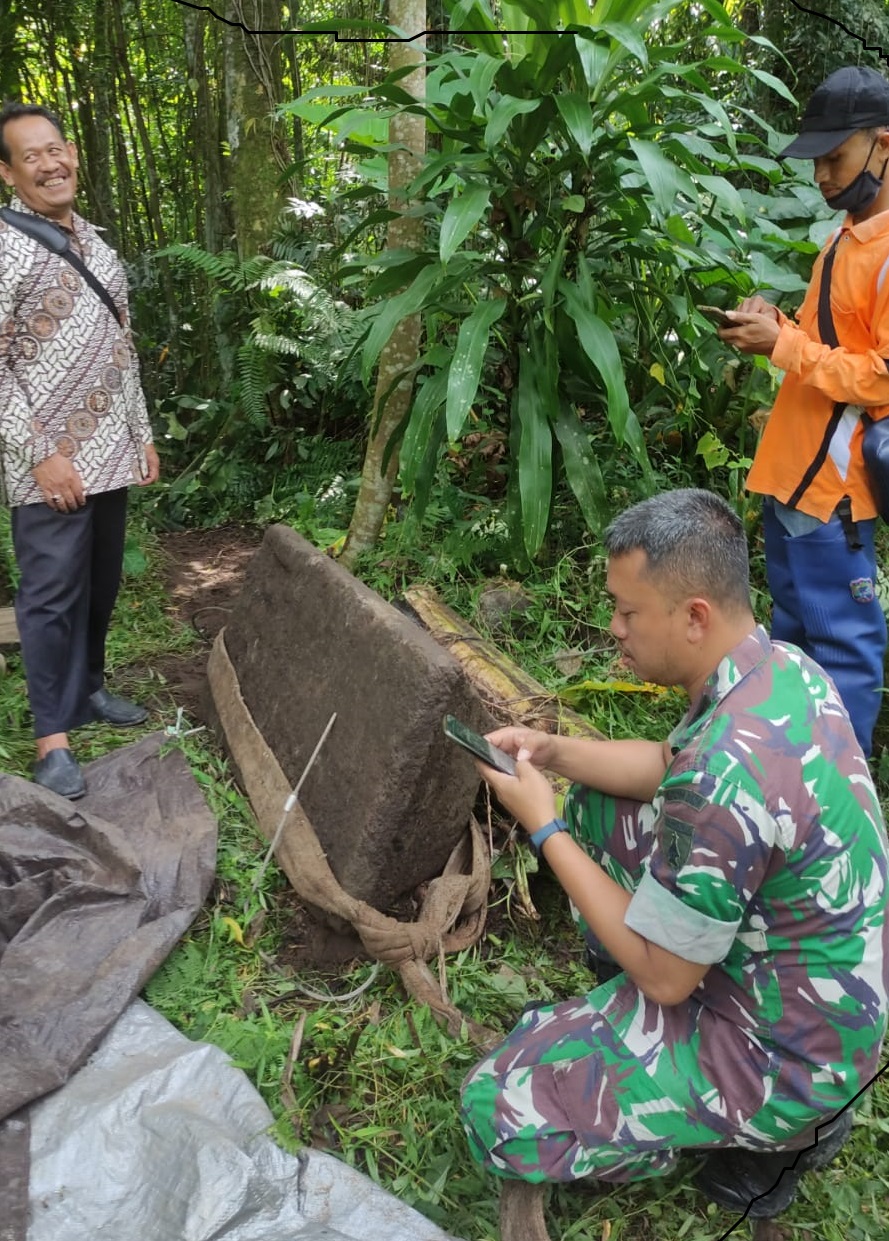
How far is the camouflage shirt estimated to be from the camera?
4.46 feet

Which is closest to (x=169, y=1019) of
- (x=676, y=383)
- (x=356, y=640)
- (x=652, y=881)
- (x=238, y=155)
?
(x=356, y=640)

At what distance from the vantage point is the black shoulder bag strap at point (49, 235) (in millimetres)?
2477

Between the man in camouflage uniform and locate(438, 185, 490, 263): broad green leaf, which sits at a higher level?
locate(438, 185, 490, 263): broad green leaf

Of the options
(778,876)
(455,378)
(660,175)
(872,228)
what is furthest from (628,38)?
(778,876)

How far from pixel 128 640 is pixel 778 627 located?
226 cm

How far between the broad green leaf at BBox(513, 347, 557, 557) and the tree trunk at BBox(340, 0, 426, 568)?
1.80ft

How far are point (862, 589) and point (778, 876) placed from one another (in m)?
1.16

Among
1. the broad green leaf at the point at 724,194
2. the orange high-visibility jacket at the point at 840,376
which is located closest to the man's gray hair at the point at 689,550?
the orange high-visibility jacket at the point at 840,376

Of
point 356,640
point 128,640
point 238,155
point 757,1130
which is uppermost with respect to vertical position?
point 238,155

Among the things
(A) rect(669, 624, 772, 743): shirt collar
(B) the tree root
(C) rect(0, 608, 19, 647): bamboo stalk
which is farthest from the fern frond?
(B) the tree root

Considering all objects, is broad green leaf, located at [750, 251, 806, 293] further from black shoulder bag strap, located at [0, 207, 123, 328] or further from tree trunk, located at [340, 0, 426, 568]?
black shoulder bag strap, located at [0, 207, 123, 328]

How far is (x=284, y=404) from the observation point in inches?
193

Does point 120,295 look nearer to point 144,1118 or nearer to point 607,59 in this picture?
point 607,59

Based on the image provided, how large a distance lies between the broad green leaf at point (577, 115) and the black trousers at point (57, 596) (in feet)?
5.28
